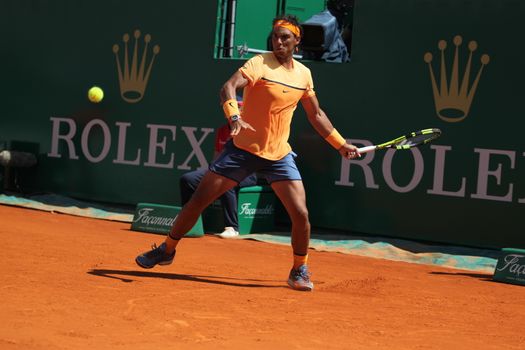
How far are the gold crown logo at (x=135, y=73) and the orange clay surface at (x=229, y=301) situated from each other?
3087 mm

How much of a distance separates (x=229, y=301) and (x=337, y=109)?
15.5ft

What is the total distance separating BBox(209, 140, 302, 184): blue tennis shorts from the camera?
667 cm

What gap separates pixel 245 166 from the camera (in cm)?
669

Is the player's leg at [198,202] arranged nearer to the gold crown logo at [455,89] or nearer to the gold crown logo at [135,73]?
the gold crown logo at [455,89]

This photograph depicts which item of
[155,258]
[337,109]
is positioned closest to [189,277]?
[155,258]

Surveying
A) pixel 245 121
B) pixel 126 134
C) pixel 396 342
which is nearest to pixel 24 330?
pixel 396 342

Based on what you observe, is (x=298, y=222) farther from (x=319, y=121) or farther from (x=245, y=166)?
(x=319, y=121)

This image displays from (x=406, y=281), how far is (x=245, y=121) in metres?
2.13

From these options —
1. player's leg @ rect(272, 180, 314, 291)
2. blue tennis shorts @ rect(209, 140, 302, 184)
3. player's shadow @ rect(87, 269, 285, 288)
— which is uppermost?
blue tennis shorts @ rect(209, 140, 302, 184)

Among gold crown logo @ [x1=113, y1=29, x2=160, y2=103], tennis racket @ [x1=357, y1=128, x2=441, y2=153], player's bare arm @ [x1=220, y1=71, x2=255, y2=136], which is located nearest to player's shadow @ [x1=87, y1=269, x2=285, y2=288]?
player's bare arm @ [x1=220, y1=71, x2=255, y2=136]

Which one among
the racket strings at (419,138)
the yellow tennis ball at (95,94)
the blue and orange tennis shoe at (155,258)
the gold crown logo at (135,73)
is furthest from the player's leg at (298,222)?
the yellow tennis ball at (95,94)

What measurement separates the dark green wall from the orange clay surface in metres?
1.10

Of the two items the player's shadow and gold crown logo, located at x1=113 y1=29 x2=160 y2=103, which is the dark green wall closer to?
gold crown logo, located at x1=113 y1=29 x2=160 y2=103

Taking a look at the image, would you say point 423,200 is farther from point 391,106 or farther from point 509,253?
point 509,253
